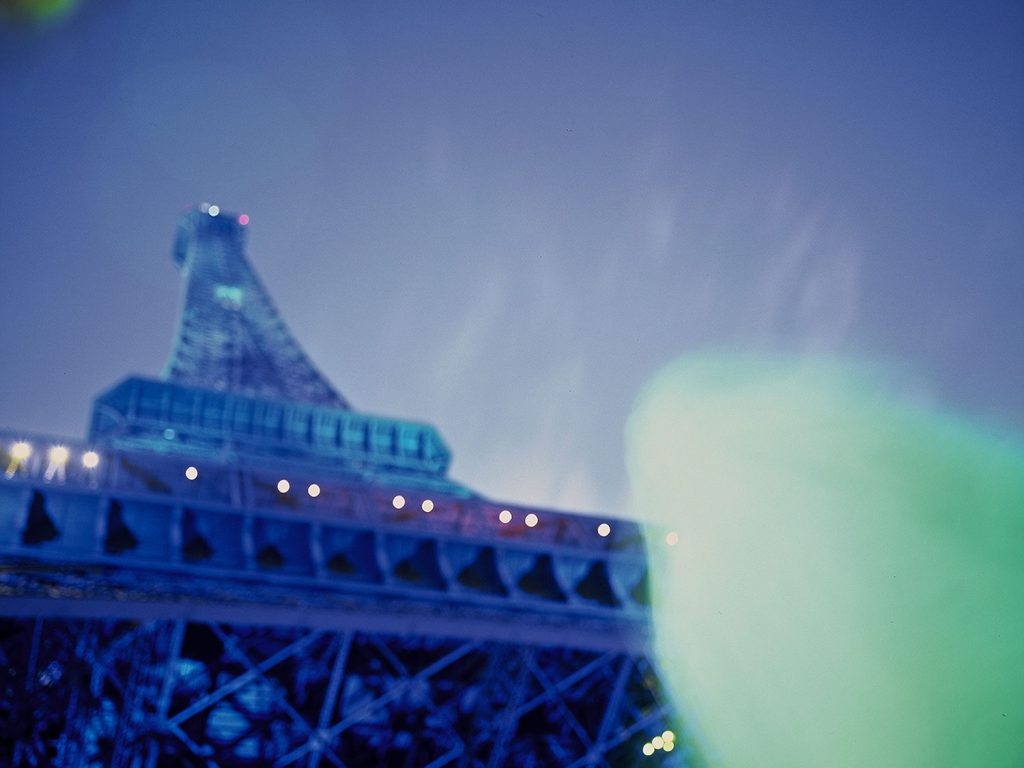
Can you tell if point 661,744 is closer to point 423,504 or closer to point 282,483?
point 423,504

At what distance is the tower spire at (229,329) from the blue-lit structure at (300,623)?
46.0 metres

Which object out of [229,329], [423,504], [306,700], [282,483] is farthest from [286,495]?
[229,329]

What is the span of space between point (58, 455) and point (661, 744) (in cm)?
2127

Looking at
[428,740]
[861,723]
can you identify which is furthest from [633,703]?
[861,723]

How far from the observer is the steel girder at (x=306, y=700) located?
1755cm

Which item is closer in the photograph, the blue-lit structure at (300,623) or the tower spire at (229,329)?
the blue-lit structure at (300,623)

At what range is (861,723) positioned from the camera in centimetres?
3291

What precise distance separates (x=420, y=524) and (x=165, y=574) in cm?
1100

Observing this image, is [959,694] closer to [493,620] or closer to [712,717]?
[712,717]

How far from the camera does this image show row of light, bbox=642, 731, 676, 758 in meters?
25.2

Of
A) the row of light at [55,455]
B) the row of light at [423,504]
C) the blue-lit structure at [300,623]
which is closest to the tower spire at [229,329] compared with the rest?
the row of light at [423,504]

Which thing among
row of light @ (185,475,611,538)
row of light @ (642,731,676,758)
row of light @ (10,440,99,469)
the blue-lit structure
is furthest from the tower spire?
row of light @ (642,731,676,758)

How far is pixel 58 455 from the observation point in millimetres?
34250

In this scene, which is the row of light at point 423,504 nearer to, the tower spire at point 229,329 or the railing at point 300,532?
the railing at point 300,532
